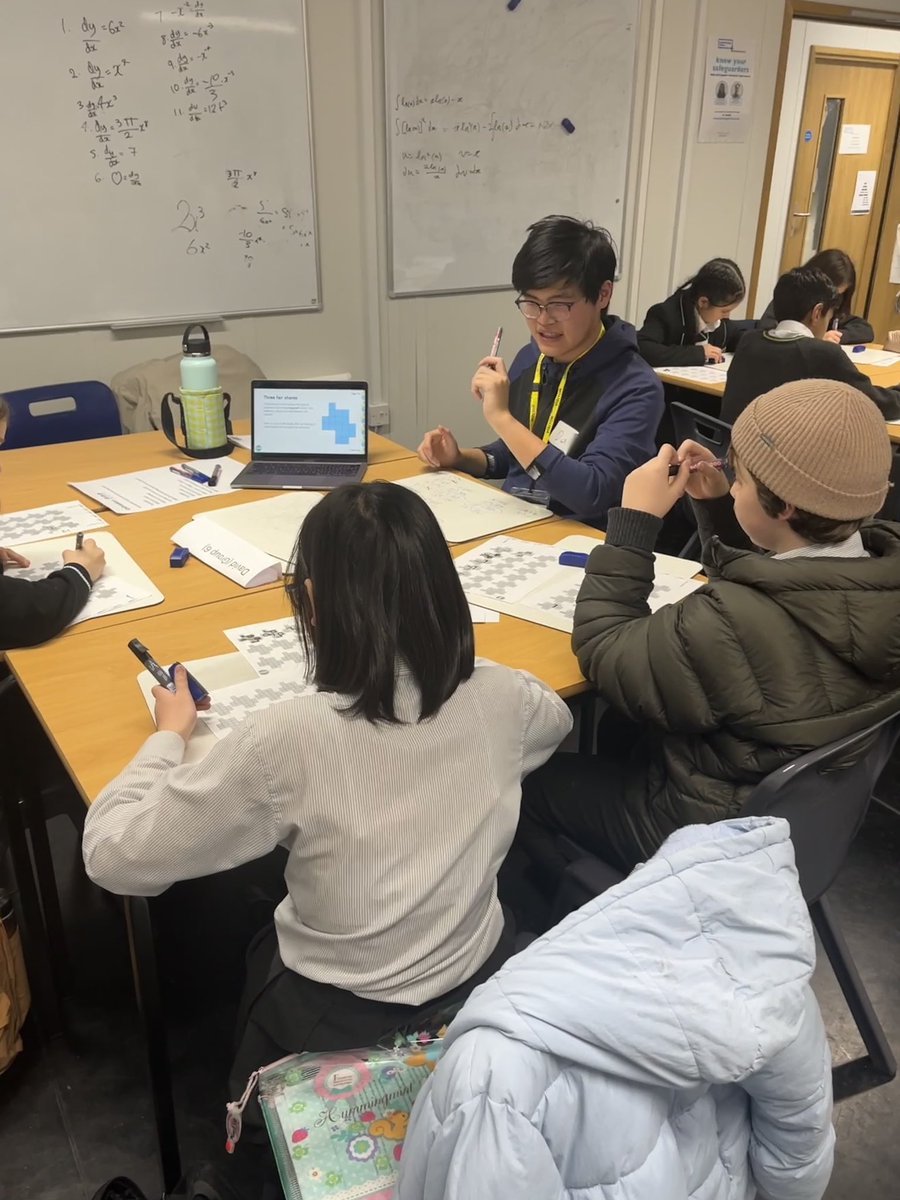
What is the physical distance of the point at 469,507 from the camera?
2023 mm

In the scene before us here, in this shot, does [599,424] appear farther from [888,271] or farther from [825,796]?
[888,271]

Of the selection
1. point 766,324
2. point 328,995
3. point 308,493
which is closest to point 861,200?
point 766,324

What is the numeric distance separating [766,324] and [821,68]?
8.25 ft

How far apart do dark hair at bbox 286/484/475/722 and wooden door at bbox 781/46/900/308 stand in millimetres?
5457

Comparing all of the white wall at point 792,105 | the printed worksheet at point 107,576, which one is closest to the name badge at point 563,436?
the printed worksheet at point 107,576

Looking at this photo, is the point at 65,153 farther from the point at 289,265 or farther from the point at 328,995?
the point at 328,995

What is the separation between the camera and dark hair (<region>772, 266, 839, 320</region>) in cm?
330

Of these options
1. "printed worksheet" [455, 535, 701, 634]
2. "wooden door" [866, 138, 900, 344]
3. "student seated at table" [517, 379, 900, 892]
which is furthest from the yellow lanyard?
"wooden door" [866, 138, 900, 344]

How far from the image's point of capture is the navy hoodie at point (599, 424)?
1934mm

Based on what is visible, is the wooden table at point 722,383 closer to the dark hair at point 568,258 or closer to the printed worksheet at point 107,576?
Answer: the dark hair at point 568,258

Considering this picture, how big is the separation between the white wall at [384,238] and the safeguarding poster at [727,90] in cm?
5

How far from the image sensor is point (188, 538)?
183 centimetres

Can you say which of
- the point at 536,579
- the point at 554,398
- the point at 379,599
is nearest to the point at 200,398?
the point at 554,398

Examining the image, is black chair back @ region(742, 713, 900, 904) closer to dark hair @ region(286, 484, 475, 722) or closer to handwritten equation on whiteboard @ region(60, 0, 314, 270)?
dark hair @ region(286, 484, 475, 722)
